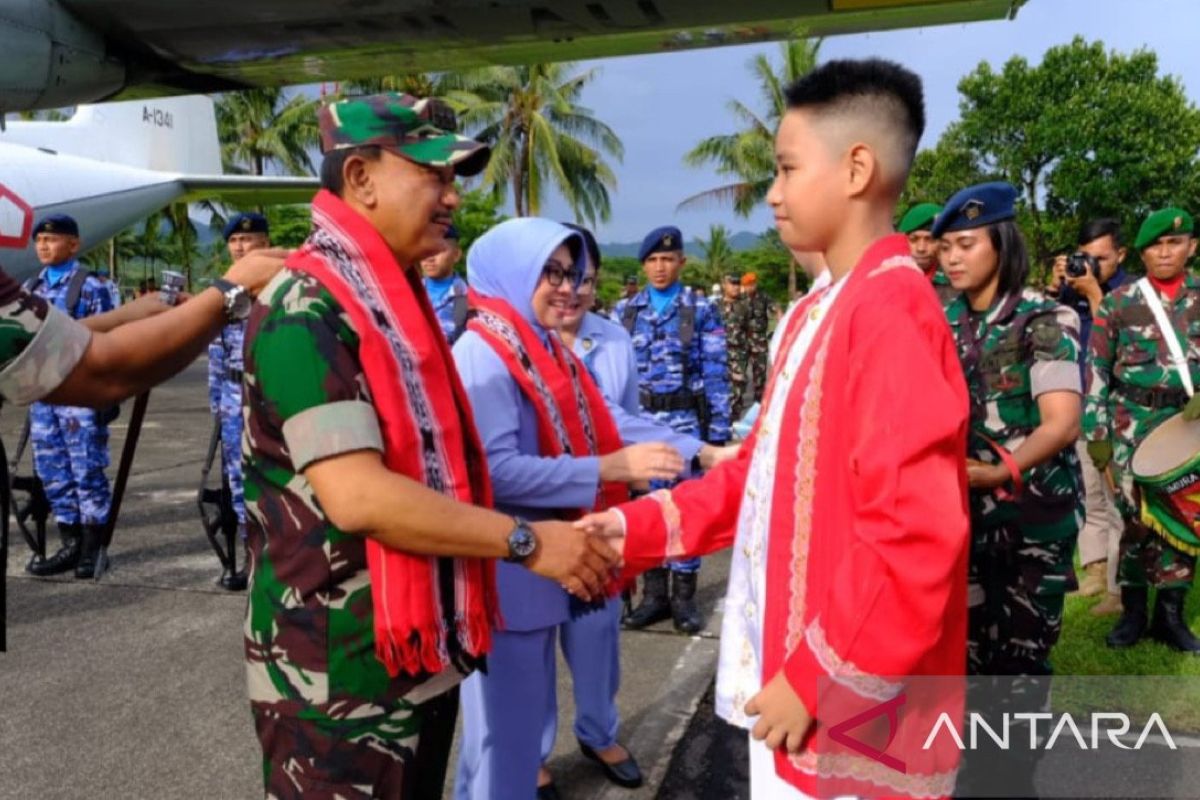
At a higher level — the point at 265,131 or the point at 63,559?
the point at 265,131

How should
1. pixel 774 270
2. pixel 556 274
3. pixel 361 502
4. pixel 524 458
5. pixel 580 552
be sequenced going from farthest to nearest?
pixel 774 270, pixel 556 274, pixel 524 458, pixel 580 552, pixel 361 502

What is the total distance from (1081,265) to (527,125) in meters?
26.2

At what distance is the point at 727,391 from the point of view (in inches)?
232

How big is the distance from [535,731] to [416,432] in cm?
121

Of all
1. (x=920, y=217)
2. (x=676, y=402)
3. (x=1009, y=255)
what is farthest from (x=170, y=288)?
(x=676, y=402)

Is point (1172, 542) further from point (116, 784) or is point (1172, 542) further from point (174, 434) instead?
point (174, 434)

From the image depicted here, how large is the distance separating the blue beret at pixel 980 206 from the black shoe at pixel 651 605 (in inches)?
104

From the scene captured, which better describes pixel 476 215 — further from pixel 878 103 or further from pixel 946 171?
pixel 878 103

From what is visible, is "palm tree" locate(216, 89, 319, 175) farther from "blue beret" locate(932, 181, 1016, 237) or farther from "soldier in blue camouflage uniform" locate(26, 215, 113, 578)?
"blue beret" locate(932, 181, 1016, 237)

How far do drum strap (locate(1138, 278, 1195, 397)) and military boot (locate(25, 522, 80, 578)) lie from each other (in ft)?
20.8

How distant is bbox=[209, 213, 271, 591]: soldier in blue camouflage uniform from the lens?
5.53 meters

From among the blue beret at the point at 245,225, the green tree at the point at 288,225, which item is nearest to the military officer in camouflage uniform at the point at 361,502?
the blue beret at the point at 245,225

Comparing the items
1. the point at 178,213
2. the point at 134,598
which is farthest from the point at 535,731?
the point at 178,213

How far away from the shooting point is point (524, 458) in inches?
91.7
